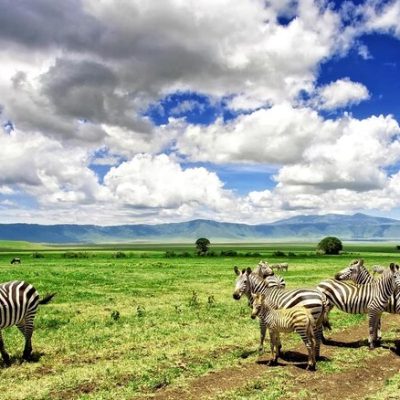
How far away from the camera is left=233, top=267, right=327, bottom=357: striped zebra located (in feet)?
52.9

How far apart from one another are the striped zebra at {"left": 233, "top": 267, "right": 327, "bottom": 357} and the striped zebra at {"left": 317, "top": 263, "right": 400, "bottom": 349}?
2.48m

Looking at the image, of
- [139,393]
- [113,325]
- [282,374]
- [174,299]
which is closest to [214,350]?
[282,374]

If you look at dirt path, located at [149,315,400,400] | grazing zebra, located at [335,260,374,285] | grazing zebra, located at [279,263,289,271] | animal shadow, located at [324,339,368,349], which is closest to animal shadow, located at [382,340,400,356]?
dirt path, located at [149,315,400,400]

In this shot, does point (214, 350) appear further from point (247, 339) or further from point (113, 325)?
point (113, 325)

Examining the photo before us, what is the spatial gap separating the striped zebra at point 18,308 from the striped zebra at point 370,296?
12230 millimetres

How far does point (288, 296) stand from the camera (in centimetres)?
1662

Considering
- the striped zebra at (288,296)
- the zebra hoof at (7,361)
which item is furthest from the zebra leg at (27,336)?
the striped zebra at (288,296)

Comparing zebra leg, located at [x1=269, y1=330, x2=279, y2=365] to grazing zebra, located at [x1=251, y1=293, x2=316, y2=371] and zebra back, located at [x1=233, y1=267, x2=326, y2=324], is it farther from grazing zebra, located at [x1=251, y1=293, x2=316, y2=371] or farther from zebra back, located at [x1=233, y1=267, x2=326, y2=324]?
zebra back, located at [x1=233, y1=267, x2=326, y2=324]

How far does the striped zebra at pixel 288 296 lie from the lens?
52.9ft

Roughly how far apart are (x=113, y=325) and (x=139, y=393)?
1033 cm

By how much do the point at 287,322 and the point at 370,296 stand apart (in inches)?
218

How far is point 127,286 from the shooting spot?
134 feet

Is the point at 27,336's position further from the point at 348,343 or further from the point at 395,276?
the point at 395,276

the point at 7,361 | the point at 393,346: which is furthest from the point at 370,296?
the point at 7,361
